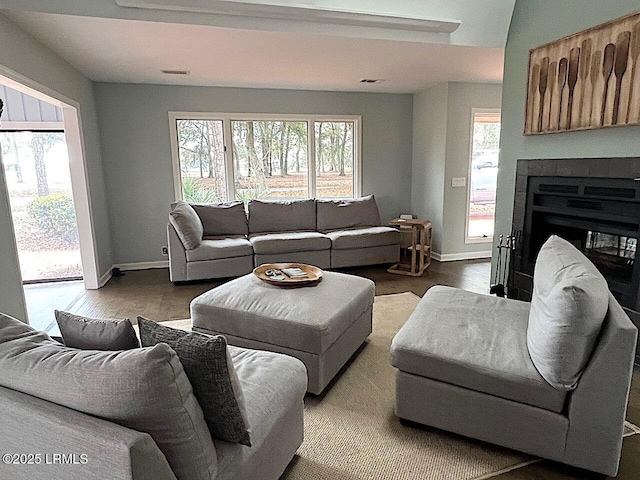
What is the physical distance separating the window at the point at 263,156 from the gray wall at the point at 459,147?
1286 millimetres

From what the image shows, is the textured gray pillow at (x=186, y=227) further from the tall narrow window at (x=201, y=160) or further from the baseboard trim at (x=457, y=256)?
the baseboard trim at (x=457, y=256)

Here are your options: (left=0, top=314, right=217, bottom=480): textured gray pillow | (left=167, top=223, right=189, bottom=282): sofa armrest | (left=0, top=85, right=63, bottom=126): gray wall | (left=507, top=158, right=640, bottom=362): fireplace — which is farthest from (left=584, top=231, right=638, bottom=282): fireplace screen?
(left=0, top=85, right=63, bottom=126): gray wall

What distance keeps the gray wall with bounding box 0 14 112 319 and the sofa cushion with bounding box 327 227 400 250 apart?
107 inches

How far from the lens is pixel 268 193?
5547 mm

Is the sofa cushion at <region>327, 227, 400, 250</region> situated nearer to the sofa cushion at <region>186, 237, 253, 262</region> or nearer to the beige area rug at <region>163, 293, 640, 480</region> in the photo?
the sofa cushion at <region>186, 237, 253, 262</region>

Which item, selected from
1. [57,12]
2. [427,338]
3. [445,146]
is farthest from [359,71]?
[427,338]

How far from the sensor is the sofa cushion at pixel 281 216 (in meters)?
5.06

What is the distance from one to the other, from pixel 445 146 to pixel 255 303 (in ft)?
12.2

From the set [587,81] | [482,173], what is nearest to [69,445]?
[587,81]

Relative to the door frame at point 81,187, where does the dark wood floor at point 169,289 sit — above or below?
below

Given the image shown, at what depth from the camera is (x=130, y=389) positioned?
938mm

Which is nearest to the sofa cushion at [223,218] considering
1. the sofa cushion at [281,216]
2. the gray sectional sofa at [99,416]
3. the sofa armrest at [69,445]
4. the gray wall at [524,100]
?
the sofa cushion at [281,216]

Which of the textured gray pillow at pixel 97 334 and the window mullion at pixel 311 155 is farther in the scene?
the window mullion at pixel 311 155

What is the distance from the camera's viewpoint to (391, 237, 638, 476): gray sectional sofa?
60.2 inches
